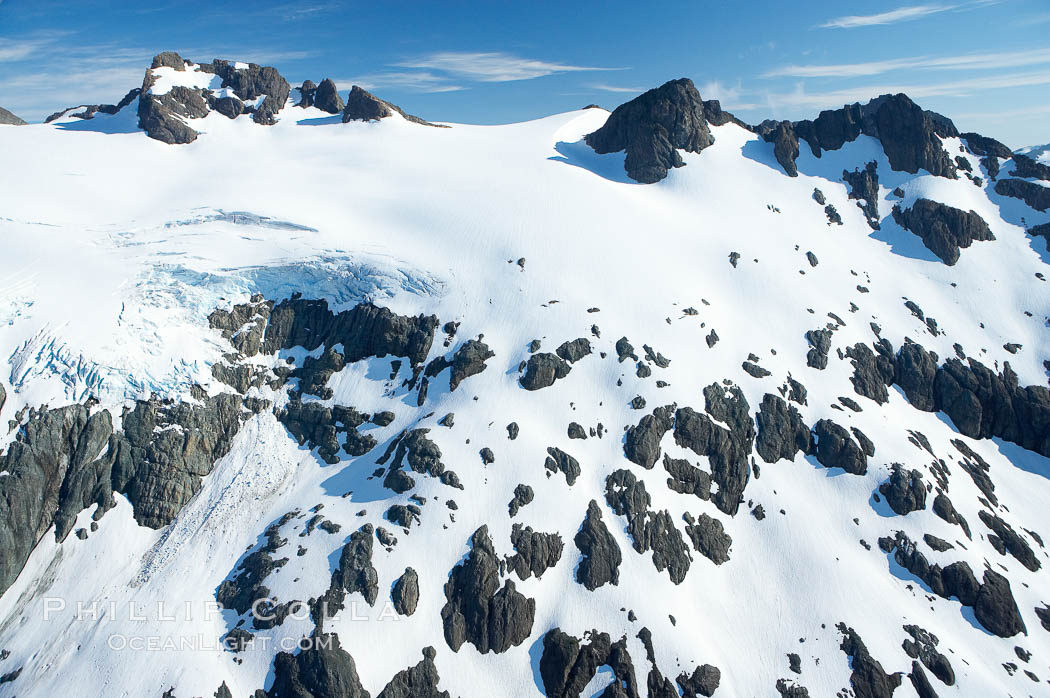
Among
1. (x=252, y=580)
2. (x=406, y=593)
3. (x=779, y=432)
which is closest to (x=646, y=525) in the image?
(x=779, y=432)

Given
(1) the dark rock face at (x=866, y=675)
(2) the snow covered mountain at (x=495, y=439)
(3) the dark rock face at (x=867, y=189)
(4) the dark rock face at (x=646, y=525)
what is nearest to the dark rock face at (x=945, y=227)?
(2) the snow covered mountain at (x=495, y=439)

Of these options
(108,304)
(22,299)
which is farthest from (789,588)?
(22,299)

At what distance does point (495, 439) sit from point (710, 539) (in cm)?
2436

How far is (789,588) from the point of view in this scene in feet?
166

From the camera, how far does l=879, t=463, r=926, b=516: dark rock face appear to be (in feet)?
183

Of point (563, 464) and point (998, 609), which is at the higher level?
point (563, 464)

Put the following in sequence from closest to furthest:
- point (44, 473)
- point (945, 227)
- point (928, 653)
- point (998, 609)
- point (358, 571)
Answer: point (358, 571) < point (928, 653) < point (998, 609) < point (44, 473) < point (945, 227)

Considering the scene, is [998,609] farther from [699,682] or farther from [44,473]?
[44,473]

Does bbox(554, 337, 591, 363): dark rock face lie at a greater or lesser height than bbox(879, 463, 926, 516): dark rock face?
greater

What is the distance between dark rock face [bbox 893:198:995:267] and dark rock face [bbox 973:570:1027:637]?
60242 mm

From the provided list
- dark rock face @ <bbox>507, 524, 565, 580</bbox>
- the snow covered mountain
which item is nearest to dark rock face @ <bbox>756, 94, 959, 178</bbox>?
the snow covered mountain

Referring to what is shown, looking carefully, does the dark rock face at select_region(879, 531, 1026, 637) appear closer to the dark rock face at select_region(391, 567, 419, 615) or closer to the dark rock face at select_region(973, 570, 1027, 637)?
the dark rock face at select_region(973, 570, 1027, 637)

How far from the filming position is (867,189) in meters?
99.6

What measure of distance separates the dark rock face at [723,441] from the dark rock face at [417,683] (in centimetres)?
3289
